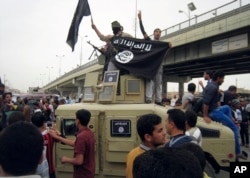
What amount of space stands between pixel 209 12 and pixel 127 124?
19.5 m

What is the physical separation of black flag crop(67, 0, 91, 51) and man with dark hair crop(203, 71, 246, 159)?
10.9ft

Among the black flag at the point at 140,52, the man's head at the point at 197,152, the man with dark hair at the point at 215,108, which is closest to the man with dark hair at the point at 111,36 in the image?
the black flag at the point at 140,52

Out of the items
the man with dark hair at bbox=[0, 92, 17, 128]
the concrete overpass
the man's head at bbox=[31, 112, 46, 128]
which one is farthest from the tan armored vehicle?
the concrete overpass

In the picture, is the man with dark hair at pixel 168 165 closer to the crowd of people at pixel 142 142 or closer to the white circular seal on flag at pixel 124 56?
the crowd of people at pixel 142 142

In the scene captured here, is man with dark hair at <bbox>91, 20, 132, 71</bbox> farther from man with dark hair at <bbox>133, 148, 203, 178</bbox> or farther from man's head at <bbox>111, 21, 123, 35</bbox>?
man with dark hair at <bbox>133, 148, 203, 178</bbox>

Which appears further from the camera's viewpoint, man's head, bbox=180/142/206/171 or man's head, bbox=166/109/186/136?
man's head, bbox=166/109/186/136

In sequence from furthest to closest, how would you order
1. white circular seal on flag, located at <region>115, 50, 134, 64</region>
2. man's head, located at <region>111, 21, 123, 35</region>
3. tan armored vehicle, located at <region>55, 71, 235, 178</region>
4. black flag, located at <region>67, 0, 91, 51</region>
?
black flag, located at <region>67, 0, 91, 51</region> < man's head, located at <region>111, 21, 123, 35</region> < white circular seal on flag, located at <region>115, 50, 134, 64</region> < tan armored vehicle, located at <region>55, 71, 235, 178</region>

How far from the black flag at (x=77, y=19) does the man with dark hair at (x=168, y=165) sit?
6.69 metres

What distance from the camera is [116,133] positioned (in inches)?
236

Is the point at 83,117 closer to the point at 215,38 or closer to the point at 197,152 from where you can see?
the point at 197,152

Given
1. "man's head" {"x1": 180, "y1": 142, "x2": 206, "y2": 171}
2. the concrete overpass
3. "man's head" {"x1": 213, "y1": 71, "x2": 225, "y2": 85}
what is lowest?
"man's head" {"x1": 180, "y1": 142, "x2": 206, "y2": 171}

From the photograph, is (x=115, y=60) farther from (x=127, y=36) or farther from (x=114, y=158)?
(x=114, y=158)

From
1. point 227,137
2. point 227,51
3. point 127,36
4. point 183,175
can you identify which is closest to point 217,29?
point 227,51

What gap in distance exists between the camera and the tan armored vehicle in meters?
5.96
